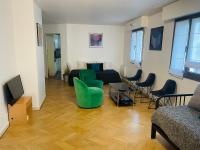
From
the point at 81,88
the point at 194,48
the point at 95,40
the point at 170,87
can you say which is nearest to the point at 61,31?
the point at 95,40

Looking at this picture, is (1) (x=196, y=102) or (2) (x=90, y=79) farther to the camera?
(2) (x=90, y=79)

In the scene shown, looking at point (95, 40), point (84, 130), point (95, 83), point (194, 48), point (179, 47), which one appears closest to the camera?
point (84, 130)

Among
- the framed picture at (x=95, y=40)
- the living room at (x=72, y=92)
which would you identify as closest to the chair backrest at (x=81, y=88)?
the living room at (x=72, y=92)

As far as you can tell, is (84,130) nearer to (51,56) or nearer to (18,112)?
(18,112)

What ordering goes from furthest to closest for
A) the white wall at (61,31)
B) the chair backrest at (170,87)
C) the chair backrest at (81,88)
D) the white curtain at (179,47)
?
the white wall at (61,31)
the chair backrest at (81,88)
the chair backrest at (170,87)
the white curtain at (179,47)

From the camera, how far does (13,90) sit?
3.15 m

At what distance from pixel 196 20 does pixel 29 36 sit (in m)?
3.38

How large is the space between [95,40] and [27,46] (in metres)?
4.08

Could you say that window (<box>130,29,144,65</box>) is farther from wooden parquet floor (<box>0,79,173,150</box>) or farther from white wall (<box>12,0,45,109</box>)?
white wall (<box>12,0,45,109</box>)

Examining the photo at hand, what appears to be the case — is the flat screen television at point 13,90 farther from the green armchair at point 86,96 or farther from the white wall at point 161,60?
the white wall at point 161,60

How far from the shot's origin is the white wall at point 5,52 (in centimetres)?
295

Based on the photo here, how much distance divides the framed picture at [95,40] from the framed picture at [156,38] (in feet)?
9.81

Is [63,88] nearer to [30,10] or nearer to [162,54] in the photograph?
[30,10]

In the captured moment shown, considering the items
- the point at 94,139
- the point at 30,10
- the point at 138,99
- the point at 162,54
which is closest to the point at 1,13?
the point at 30,10
